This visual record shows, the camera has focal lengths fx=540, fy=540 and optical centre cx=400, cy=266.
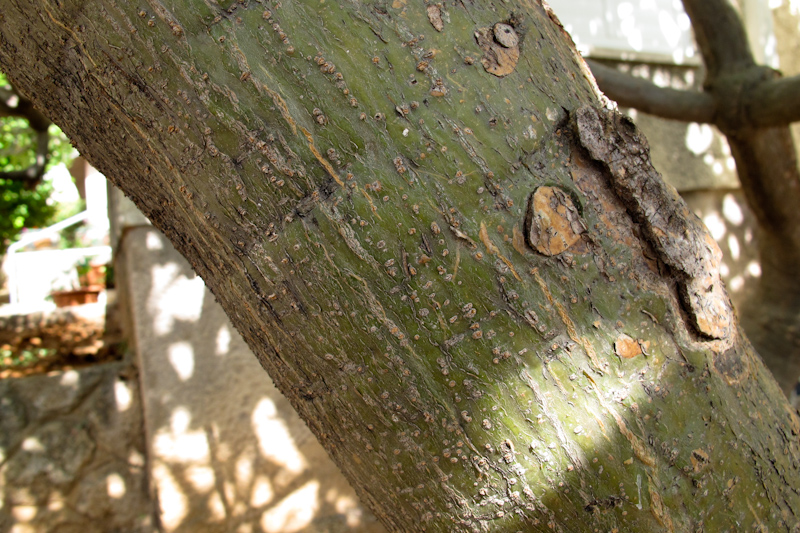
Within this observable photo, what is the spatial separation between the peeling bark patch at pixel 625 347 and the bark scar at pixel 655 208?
126mm

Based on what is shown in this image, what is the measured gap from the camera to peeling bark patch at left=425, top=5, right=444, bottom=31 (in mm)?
739

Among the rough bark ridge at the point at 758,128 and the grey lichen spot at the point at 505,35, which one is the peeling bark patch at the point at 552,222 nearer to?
the grey lichen spot at the point at 505,35

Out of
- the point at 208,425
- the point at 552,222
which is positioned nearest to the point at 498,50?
the point at 552,222

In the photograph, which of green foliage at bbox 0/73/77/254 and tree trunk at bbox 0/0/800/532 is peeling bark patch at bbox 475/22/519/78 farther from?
green foliage at bbox 0/73/77/254

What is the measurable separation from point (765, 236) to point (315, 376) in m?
3.55

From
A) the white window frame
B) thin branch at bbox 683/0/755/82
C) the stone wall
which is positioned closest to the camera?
thin branch at bbox 683/0/755/82

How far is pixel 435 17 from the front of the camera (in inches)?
29.2

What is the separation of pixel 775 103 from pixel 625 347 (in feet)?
7.71

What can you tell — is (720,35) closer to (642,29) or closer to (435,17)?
(642,29)

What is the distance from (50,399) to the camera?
337 centimetres

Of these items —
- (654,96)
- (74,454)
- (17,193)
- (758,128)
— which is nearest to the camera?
(758,128)

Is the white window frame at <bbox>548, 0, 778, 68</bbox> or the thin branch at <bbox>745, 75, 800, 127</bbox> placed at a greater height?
the white window frame at <bbox>548, 0, 778, 68</bbox>

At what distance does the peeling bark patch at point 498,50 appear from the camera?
0.75 metres

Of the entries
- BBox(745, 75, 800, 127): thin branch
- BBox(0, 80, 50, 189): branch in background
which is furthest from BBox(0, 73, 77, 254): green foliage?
BBox(745, 75, 800, 127): thin branch
